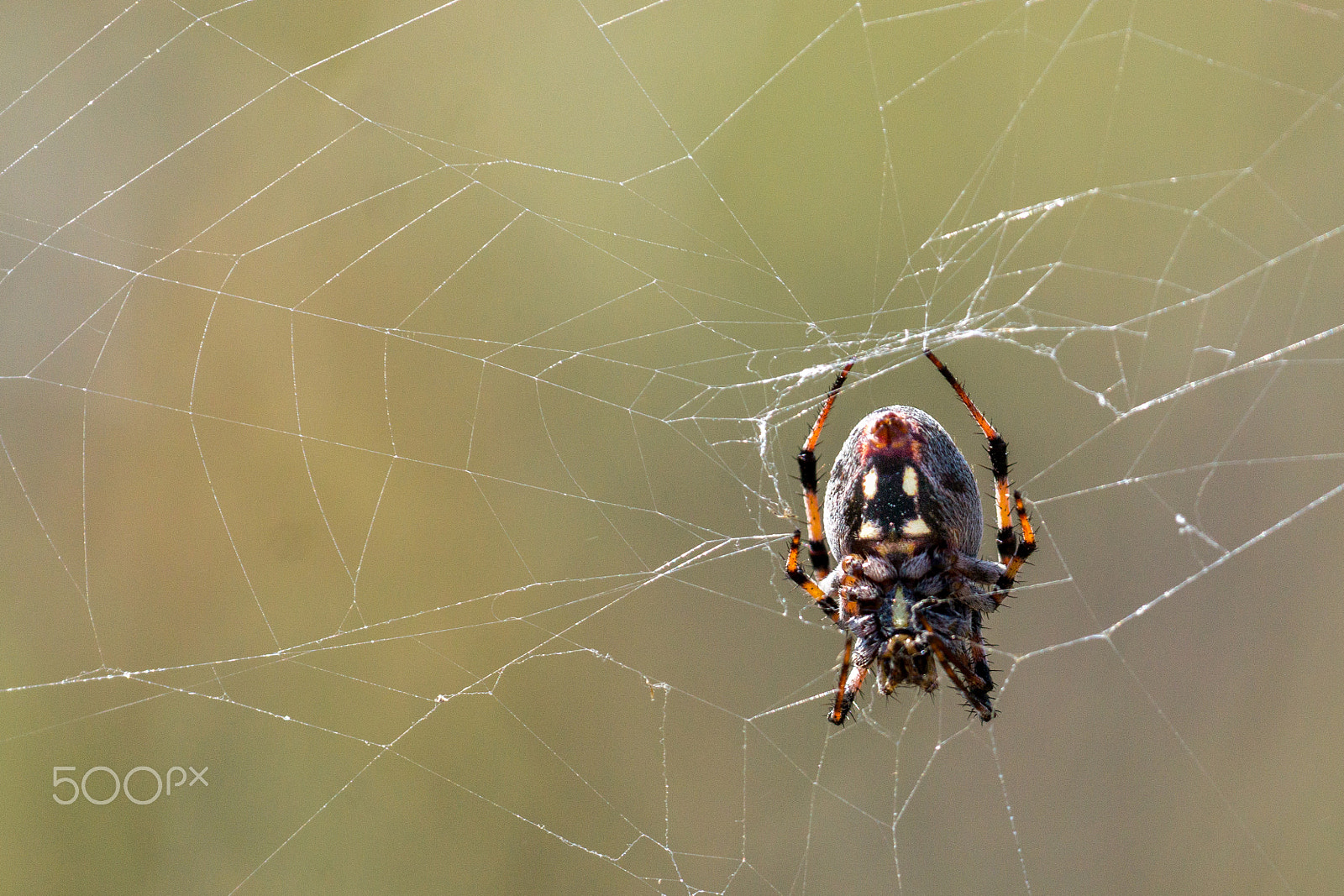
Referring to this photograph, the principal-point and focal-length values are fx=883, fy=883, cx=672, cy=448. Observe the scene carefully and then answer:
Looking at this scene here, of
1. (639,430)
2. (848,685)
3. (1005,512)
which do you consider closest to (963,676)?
(848,685)

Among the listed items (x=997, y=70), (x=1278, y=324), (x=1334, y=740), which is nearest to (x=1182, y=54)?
(x=997, y=70)

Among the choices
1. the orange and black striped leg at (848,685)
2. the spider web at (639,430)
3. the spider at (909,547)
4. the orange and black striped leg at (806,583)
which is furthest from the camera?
the spider web at (639,430)

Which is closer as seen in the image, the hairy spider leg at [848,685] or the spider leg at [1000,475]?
the spider leg at [1000,475]

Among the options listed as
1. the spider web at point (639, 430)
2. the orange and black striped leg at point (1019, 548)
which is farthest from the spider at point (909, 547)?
the spider web at point (639, 430)

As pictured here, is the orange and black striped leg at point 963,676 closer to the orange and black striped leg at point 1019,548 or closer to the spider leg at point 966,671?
the spider leg at point 966,671

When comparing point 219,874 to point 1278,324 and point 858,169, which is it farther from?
point 1278,324

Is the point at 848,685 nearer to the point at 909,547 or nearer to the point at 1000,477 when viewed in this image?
the point at 909,547
